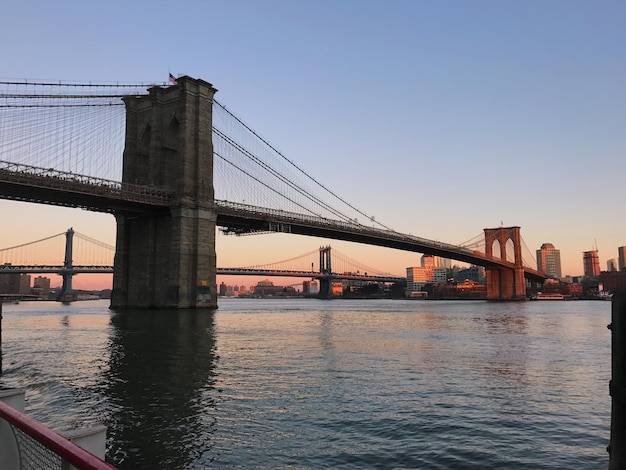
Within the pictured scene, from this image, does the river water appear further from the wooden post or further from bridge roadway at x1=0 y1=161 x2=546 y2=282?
bridge roadway at x1=0 y1=161 x2=546 y2=282

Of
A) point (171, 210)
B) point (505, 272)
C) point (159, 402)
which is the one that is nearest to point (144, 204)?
point (171, 210)

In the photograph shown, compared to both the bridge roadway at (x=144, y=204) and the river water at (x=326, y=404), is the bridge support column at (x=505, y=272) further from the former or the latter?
the river water at (x=326, y=404)

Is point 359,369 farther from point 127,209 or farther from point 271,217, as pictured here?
point 271,217

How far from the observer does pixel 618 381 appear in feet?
13.2

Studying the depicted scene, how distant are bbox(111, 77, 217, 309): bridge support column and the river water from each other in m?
32.0

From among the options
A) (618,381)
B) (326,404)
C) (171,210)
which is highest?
(171,210)

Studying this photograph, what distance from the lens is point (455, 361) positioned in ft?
56.6

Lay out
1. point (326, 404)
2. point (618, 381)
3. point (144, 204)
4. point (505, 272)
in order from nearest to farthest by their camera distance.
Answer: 1. point (618, 381)
2. point (326, 404)
3. point (144, 204)
4. point (505, 272)

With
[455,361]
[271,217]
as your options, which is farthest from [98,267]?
[455,361]

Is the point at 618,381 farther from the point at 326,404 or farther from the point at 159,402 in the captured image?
the point at 159,402

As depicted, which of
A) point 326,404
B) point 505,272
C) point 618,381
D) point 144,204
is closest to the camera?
point 618,381

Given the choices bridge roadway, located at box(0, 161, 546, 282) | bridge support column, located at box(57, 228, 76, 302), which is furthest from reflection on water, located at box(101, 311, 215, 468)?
bridge support column, located at box(57, 228, 76, 302)

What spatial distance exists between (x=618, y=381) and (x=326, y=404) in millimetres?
7202

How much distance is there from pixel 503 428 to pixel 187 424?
223 inches
